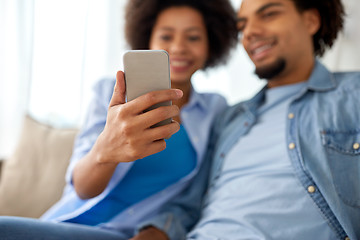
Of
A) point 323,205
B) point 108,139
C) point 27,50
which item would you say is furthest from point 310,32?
point 27,50

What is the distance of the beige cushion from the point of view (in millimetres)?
1122

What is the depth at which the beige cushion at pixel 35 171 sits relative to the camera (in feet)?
3.68

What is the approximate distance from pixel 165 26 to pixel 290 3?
40 centimetres

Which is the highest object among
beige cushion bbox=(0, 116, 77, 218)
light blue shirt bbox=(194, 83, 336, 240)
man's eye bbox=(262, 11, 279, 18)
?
man's eye bbox=(262, 11, 279, 18)

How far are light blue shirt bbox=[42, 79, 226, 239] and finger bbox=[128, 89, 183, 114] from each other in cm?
34

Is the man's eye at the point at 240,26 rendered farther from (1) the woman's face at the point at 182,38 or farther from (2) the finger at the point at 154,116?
(2) the finger at the point at 154,116

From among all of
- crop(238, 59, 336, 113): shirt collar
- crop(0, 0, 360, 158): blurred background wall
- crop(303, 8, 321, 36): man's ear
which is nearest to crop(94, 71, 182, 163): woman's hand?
crop(238, 59, 336, 113): shirt collar

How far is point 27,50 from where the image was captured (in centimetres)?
144

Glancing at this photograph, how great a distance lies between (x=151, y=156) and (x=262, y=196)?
0.93 feet

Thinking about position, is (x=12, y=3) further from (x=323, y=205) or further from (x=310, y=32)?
(x=323, y=205)

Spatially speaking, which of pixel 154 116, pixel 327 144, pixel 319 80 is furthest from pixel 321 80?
pixel 154 116

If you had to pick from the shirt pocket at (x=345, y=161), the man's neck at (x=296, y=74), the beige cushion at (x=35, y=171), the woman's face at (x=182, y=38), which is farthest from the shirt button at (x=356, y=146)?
A: the beige cushion at (x=35, y=171)

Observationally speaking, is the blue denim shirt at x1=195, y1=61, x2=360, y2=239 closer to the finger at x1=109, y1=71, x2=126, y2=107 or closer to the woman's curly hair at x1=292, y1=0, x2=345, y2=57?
the woman's curly hair at x1=292, y1=0, x2=345, y2=57

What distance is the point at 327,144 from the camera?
0.72 m
